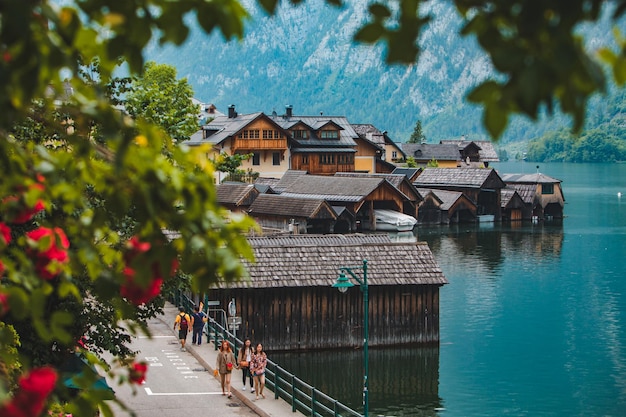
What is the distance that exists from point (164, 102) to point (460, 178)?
67.5 metres

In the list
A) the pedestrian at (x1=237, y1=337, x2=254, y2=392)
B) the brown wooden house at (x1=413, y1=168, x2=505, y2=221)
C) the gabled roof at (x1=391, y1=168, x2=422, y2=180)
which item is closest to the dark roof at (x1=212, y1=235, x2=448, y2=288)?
the pedestrian at (x1=237, y1=337, x2=254, y2=392)

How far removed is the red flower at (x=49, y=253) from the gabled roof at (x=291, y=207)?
75.4 m

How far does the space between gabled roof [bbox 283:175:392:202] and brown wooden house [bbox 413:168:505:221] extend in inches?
634

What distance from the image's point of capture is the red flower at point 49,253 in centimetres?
607

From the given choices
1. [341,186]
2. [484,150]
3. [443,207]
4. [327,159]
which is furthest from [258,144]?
[484,150]

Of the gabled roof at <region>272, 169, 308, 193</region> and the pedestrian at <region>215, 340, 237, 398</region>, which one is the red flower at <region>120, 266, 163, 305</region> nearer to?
the pedestrian at <region>215, 340, 237, 398</region>

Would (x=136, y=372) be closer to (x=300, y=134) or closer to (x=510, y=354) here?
(x=510, y=354)

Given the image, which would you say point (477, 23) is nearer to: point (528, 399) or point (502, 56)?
point (502, 56)

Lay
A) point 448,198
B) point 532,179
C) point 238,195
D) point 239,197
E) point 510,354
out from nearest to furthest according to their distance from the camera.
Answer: point 510,354 → point 239,197 → point 238,195 → point 448,198 → point 532,179

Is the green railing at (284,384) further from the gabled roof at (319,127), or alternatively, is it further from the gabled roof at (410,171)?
the gabled roof at (410,171)

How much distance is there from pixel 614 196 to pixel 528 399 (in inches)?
4349

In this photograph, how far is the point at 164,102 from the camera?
44.4m

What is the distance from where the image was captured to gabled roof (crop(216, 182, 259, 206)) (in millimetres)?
86688

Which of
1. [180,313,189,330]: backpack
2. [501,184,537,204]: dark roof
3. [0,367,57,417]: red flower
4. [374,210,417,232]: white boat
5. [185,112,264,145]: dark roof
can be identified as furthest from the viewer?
[501,184,537,204]: dark roof
